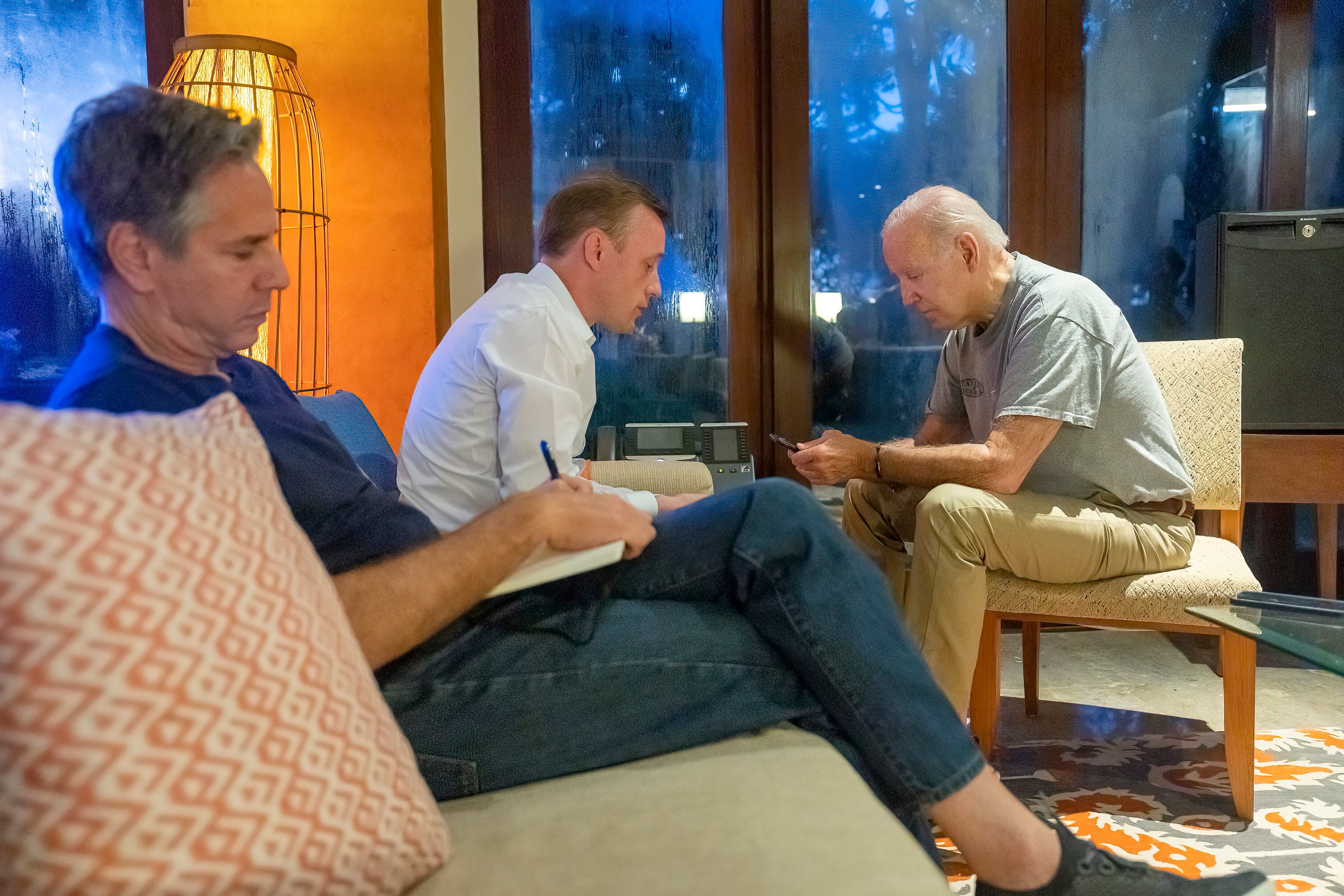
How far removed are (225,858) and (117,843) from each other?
62 mm

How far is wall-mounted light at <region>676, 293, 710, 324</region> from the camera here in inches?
124

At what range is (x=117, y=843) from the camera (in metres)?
0.60

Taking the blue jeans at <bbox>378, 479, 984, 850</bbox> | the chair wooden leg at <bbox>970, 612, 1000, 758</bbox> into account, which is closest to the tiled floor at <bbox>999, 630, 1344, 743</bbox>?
the chair wooden leg at <bbox>970, 612, 1000, 758</bbox>

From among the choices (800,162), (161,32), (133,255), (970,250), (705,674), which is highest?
(161,32)

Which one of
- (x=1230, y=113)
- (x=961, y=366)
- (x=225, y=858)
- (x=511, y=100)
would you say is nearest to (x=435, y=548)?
(x=225, y=858)

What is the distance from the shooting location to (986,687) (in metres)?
2.06

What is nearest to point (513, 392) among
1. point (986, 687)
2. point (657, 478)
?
point (657, 478)

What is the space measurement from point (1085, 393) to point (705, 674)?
1.23 metres

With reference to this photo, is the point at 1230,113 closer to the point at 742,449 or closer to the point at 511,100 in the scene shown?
the point at 742,449

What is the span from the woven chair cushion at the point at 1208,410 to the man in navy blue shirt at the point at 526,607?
50.6 inches

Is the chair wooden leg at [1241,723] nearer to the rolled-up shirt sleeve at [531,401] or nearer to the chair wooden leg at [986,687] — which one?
the chair wooden leg at [986,687]

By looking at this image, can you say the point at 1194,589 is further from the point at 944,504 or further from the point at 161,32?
the point at 161,32

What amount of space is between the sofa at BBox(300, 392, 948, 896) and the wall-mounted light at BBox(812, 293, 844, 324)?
7.20 feet

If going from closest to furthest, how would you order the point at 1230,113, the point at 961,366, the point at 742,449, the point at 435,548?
the point at 435,548, the point at 961,366, the point at 742,449, the point at 1230,113
